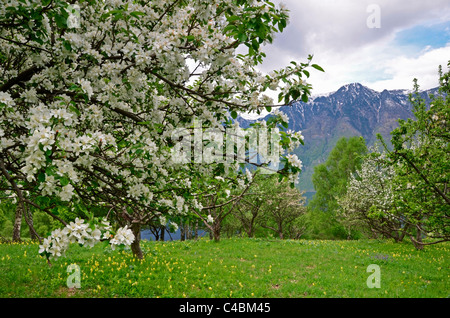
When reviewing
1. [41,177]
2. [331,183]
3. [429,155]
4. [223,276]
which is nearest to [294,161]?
[41,177]

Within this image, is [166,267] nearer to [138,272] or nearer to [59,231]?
[138,272]

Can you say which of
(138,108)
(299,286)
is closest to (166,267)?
(299,286)

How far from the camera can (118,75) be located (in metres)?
4.08

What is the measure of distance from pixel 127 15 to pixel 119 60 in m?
0.93

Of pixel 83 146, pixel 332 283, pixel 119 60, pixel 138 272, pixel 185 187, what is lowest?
pixel 332 283

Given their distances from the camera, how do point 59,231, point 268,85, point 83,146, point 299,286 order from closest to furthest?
point 59,231 → point 83,146 → point 268,85 → point 299,286

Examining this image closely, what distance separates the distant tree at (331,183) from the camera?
38.2 meters

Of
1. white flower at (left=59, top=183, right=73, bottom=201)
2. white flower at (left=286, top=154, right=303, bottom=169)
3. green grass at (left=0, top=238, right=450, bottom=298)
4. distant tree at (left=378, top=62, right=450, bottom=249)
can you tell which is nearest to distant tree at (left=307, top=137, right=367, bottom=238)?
green grass at (left=0, top=238, right=450, bottom=298)

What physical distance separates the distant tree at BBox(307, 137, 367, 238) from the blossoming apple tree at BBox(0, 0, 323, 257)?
3636 centimetres

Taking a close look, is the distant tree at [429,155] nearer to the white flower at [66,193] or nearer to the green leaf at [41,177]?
the white flower at [66,193]

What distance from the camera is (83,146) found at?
9.87 feet

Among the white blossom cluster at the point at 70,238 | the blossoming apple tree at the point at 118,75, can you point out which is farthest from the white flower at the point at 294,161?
the white blossom cluster at the point at 70,238

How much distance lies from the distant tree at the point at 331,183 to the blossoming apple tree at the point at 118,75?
36358mm

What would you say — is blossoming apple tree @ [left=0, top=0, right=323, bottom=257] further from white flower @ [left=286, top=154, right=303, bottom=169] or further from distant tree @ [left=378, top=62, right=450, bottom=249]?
distant tree @ [left=378, top=62, right=450, bottom=249]
